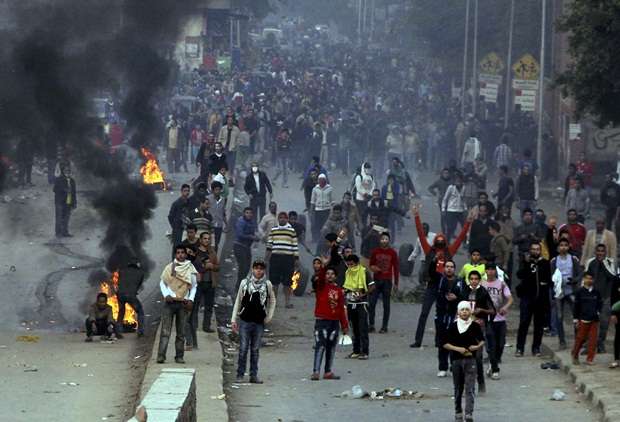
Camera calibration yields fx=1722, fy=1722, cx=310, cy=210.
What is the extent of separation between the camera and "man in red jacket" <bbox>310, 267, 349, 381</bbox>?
16672 mm

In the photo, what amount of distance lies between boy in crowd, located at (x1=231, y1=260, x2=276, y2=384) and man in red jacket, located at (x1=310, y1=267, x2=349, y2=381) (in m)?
A: 0.58

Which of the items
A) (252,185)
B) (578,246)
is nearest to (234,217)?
(252,185)

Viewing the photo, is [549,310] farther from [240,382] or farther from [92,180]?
[92,180]

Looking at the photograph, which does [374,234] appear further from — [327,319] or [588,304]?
[327,319]

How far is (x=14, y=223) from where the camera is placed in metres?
30.6

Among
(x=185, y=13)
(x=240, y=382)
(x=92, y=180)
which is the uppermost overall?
(x=185, y=13)

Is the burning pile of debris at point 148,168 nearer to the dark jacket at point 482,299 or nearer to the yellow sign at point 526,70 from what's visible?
the dark jacket at point 482,299

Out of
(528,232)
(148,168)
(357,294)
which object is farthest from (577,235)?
(148,168)

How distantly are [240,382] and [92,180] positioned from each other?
7616 mm

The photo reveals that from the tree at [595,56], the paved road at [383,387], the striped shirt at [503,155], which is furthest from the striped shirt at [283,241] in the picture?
the striped shirt at [503,155]

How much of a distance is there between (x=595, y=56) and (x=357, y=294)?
8727 mm

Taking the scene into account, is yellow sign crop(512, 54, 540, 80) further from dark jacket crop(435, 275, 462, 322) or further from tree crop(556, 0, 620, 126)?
dark jacket crop(435, 275, 462, 322)

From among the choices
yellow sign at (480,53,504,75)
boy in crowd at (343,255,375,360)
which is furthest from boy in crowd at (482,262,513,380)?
yellow sign at (480,53,504,75)

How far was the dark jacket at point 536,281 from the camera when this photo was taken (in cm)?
1798
